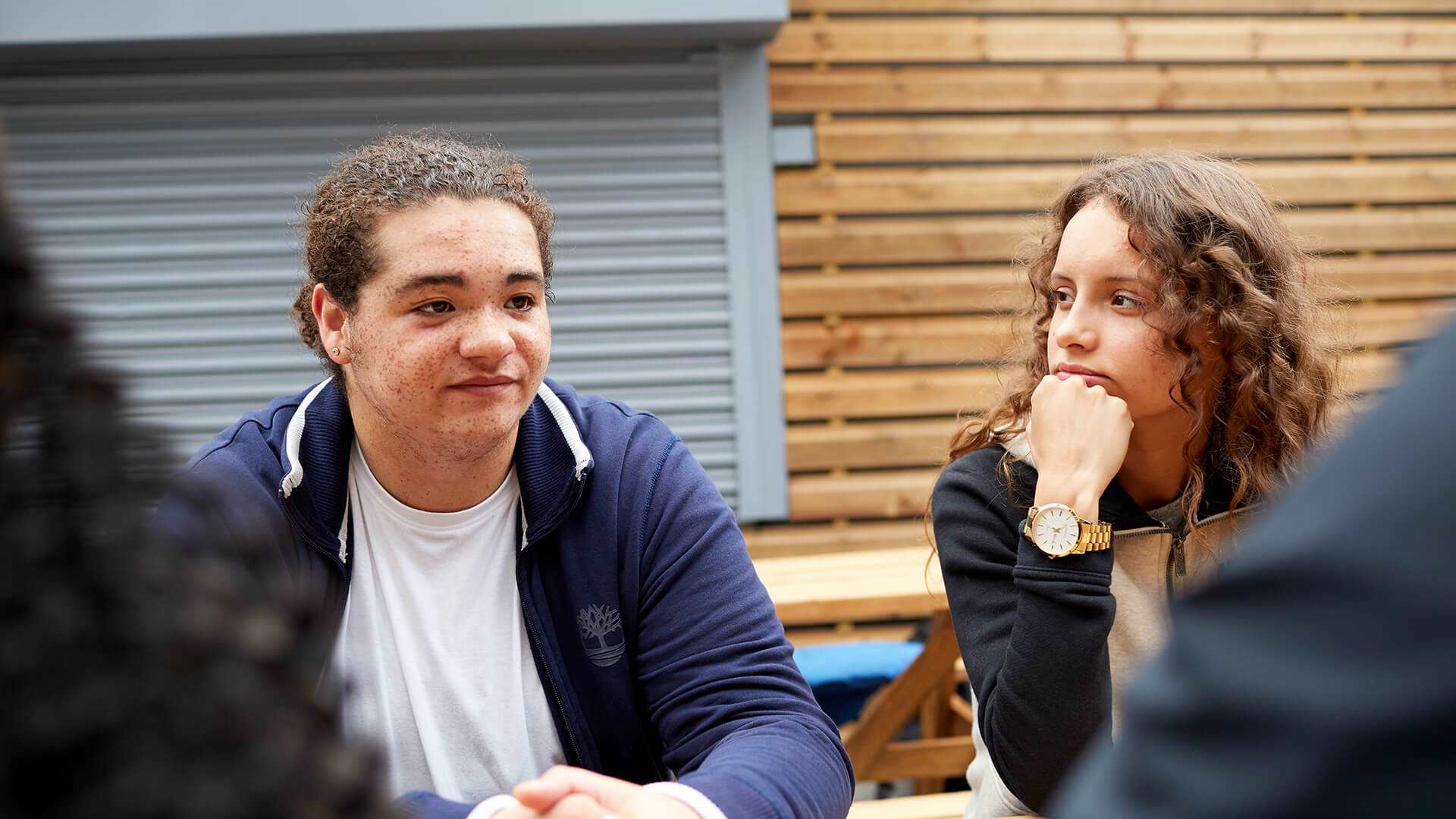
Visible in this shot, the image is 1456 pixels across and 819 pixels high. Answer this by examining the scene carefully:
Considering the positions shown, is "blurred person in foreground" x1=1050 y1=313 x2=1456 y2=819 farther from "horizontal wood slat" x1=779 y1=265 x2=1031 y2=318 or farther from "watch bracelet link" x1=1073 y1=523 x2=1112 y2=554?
"horizontal wood slat" x1=779 y1=265 x2=1031 y2=318

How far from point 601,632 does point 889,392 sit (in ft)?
11.7

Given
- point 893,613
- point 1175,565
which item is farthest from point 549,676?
point 893,613

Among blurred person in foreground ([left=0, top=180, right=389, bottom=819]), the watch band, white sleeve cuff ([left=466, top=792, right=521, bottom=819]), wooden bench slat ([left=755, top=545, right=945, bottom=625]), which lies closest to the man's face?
white sleeve cuff ([left=466, top=792, right=521, bottom=819])

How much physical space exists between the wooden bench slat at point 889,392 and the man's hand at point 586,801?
379 cm

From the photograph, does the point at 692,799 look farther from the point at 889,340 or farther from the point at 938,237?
the point at 938,237

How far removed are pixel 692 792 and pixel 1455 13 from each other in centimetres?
582

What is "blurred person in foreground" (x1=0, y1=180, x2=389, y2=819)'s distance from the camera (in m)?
0.38

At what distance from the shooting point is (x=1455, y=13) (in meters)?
5.52

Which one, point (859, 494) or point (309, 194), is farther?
point (859, 494)

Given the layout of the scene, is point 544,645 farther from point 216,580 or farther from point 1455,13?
point 1455,13

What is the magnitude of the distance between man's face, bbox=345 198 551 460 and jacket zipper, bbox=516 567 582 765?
252 mm

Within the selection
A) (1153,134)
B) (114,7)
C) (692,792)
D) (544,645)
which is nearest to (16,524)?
(692,792)

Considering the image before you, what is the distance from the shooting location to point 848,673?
154 inches

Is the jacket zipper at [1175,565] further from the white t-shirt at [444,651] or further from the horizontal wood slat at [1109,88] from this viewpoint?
the horizontal wood slat at [1109,88]
